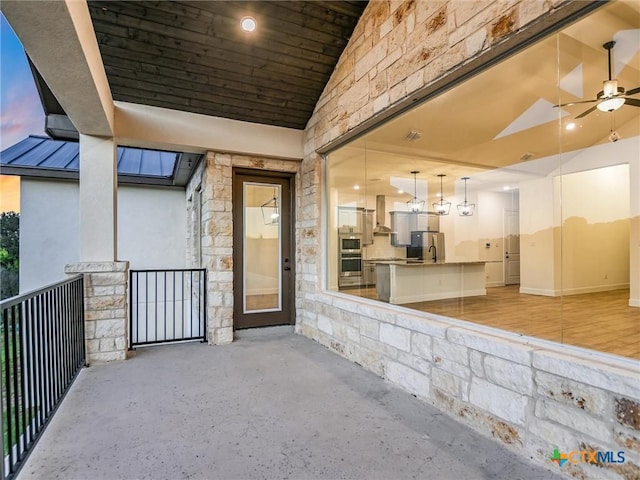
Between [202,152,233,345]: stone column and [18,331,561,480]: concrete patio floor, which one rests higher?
[202,152,233,345]: stone column

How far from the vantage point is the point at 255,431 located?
240cm

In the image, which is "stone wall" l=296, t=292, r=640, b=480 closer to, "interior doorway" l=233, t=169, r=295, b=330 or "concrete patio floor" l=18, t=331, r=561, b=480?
"concrete patio floor" l=18, t=331, r=561, b=480

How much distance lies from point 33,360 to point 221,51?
3.44m

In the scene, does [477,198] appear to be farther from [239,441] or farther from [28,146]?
[28,146]

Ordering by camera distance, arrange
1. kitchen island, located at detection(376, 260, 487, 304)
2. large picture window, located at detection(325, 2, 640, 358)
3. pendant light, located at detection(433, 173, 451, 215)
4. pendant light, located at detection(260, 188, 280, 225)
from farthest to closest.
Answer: pendant light, located at detection(260, 188, 280, 225) → pendant light, located at detection(433, 173, 451, 215) → kitchen island, located at detection(376, 260, 487, 304) → large picture window, located at detection(325, 2, 640, 358)

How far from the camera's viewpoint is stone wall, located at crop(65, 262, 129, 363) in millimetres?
3830

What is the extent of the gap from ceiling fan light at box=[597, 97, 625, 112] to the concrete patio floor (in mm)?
2582

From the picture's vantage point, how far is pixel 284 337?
4.89 metres

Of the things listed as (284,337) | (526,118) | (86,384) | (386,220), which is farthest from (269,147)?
(86,384)

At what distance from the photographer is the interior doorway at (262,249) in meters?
4.93

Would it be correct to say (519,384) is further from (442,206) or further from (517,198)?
(442,206)

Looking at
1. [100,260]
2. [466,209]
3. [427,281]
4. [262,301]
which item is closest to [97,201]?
[100,260]

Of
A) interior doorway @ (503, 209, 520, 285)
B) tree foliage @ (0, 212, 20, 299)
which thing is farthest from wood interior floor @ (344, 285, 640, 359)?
tree foliage @ (0, 212, 20, 299)

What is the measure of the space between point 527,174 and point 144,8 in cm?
412
